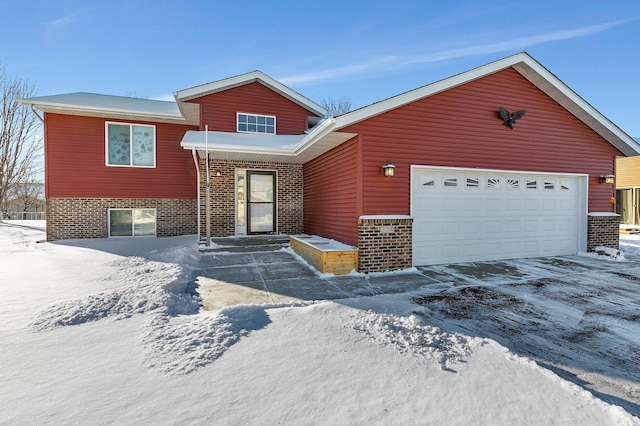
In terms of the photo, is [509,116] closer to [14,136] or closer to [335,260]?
[335,260]

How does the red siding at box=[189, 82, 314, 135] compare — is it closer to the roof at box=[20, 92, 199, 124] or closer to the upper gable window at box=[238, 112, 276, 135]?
the upper gable window at box=[238, 112, 276, 135]

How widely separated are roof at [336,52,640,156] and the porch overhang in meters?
0.73

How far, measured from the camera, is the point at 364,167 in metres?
6.02

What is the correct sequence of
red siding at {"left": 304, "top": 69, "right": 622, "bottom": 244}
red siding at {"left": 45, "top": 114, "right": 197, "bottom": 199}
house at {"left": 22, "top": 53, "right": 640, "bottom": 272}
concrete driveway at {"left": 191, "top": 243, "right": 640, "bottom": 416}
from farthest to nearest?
red siding at {"left": 45, "top": 114, "right": 197, "bottom": 199}
house at {"left": 22, "top": 53, "right": 640, "bottom": 272}
red siding at {"left": 304, "top": 69, "right": 622, "bottom": 244}
concrete driveway at {"left": 191, "top": 243, "right": 640, "bottom": 416}

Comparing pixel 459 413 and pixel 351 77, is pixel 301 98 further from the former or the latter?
pixel 459 413

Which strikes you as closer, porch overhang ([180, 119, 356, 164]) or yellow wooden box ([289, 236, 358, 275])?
yellow wooden box ([289, 236, 358, 275])

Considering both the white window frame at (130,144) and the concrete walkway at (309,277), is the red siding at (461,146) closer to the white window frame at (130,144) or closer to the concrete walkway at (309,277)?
the concrete walkway at (309,277)

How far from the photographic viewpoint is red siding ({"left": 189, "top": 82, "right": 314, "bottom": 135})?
9.91 meters

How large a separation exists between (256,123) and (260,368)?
9438 millimetres

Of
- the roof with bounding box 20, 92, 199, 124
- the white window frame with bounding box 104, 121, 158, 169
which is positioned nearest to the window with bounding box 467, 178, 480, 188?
the roof with bounding box 20, 92, 199, 124

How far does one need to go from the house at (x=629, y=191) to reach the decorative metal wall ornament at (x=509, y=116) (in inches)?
575

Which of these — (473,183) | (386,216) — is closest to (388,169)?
(386,216)

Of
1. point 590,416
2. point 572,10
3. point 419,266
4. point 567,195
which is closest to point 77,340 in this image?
point 590,416

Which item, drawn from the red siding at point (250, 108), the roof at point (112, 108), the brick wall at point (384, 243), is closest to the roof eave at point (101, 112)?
the roof at point (112, 108)
